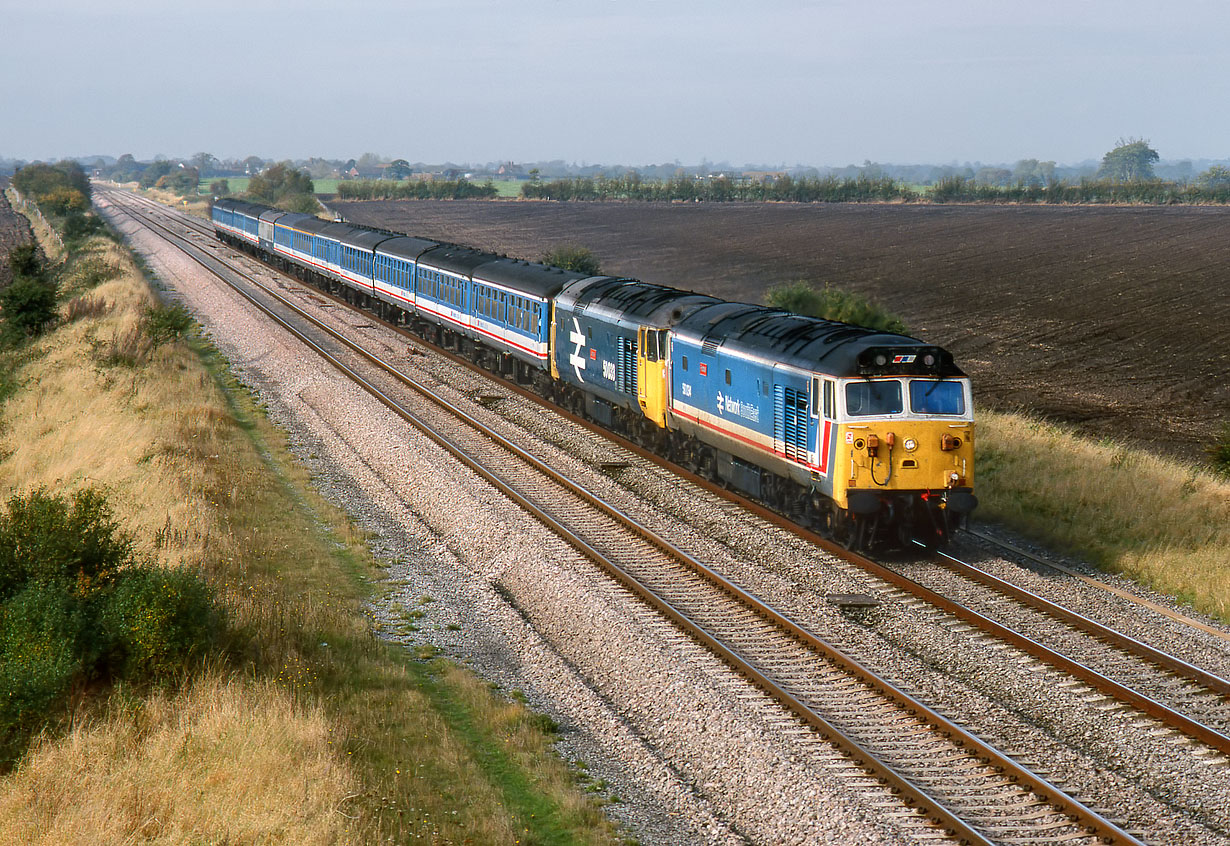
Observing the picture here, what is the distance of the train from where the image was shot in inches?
701

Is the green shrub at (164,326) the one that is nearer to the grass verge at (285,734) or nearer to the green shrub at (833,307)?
the grass verge at (285,734)

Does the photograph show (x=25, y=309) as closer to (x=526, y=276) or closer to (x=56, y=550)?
(x=526, y=276)

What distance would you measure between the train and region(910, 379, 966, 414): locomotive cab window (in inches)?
0.9

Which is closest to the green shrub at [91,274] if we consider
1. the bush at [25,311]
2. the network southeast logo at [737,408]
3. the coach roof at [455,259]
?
the bush at [25,311]

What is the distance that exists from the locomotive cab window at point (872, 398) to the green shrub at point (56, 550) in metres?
10.7

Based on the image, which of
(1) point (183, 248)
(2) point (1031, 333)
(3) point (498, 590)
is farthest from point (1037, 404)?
(1) point (183, 248)

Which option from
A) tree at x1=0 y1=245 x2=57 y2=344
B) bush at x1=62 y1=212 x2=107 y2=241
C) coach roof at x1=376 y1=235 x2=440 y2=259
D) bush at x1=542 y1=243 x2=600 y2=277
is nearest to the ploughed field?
bush at x1=542 y1=243 x2=600 y2=277

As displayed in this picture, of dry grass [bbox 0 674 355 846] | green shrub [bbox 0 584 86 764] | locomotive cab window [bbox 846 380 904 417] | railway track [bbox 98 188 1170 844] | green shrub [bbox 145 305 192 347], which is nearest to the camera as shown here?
dry grass [bbox 0 674 355 846]

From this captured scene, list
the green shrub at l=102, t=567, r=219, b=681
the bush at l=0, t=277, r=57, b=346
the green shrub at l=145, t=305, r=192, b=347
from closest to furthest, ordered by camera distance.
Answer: the green shrub at l=102, t=567, r=219, b=681
the green shrub at l=145, t=305, r=192, b=347
the bush at l=0, t=277, r=57, b=346

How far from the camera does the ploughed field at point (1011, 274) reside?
3759 centimetres

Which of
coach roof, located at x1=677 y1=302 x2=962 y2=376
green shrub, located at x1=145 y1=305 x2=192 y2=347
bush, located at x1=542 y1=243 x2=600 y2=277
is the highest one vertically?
bush, located at x1=542 y1=243 x2=600 y2=277

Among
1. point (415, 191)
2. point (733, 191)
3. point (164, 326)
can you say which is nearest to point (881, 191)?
point (733, 191)

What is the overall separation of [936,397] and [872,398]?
1121 millimetres

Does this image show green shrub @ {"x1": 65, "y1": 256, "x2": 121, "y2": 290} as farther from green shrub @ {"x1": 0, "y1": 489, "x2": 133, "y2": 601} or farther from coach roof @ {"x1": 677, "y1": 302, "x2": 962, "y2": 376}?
green shrub @ {"x1": 0, "y1": 489, "x2": 133, "y2": 601}
